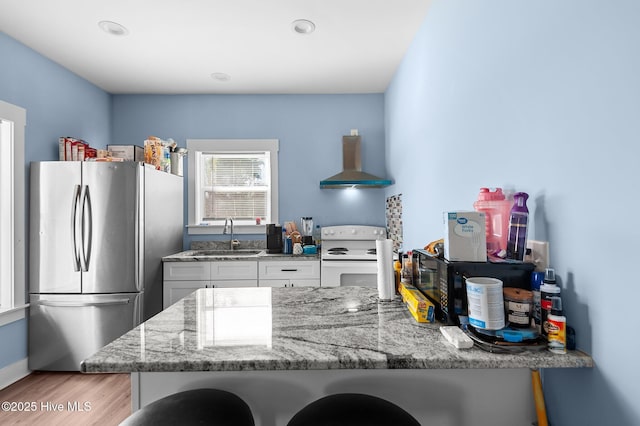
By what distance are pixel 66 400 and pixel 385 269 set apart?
8.13ft

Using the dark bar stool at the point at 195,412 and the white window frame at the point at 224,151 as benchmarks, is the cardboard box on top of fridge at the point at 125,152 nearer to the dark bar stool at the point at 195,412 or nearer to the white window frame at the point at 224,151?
the white window frame at the point at 224,151

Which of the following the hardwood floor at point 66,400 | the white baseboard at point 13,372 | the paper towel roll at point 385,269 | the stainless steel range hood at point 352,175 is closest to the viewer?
the paper towel roll at point 385,269

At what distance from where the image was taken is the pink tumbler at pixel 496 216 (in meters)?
1.17

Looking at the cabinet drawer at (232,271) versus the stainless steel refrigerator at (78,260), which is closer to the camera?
the stainless steel refrigerator at (78,260)

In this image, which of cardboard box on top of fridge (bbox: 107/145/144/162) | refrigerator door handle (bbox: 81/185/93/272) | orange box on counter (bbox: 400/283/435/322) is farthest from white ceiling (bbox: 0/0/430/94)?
orange box on counter (bbox: 400/283/435/322)

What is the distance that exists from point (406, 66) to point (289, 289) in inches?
84.5

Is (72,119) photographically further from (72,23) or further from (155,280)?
(155,280)

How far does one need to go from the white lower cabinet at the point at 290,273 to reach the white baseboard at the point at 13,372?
6.48ft

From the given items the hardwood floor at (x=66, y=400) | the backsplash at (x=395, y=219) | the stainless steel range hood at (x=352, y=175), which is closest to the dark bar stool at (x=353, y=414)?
the hardwood floor at (x=66, y=400)

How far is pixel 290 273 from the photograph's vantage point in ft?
10.0

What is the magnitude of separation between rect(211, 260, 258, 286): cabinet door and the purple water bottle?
239cm

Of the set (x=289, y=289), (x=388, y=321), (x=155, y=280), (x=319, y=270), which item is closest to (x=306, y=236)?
(x=319, y=270)

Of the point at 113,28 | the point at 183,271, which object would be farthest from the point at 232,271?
the point at 113,28

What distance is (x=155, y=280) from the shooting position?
2893mm
